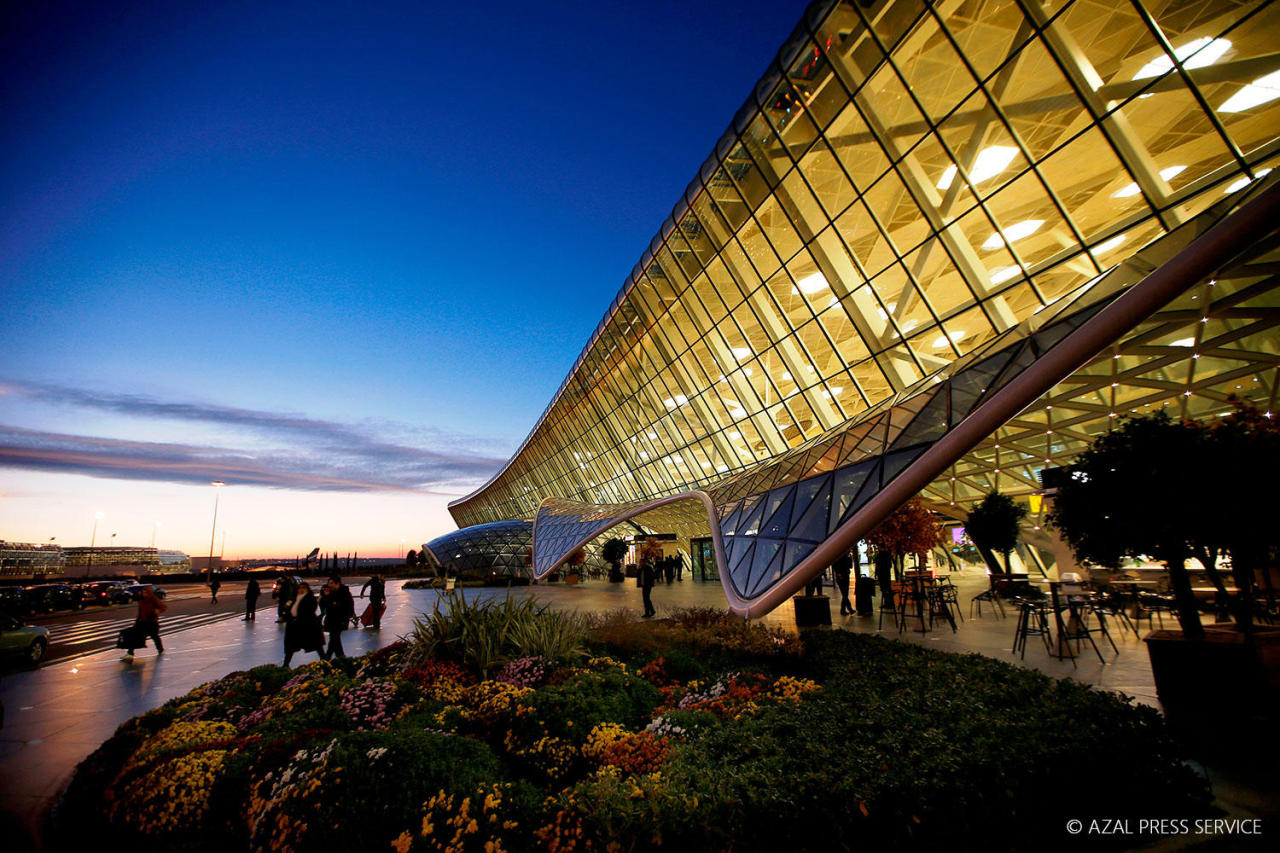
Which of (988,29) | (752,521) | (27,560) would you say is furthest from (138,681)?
(27,560)

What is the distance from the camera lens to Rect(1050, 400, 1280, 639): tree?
23.0 ft

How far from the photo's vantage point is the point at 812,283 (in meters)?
18.0

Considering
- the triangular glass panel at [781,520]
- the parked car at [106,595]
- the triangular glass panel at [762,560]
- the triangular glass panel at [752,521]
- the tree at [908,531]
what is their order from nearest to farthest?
the triangular glass panel at [762,560] → the triangular glass panel at [781,520] → the triangular glass panel at [752,521] → the tree at [908,531] → the parked car at [106,595]

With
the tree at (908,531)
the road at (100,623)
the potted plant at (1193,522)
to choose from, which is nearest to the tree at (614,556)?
the road at (100,623)

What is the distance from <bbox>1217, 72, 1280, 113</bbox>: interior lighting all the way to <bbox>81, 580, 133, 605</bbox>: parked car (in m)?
54.7

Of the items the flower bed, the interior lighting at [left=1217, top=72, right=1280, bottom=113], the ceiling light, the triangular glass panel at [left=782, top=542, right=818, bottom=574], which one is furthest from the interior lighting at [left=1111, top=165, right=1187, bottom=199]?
the flower bed

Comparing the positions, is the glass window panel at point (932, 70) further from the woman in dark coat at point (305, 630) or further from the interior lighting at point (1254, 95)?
the woman in dark coat at point (305, 630)

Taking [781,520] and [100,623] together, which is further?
[100,623]

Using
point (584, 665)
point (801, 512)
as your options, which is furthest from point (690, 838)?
point (801, 512)

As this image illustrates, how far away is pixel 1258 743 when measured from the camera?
5.07m

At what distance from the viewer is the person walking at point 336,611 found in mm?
12328

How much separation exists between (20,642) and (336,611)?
27.3ft

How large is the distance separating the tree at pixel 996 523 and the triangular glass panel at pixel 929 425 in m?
11.4

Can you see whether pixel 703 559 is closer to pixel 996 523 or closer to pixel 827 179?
pixel 996 523
